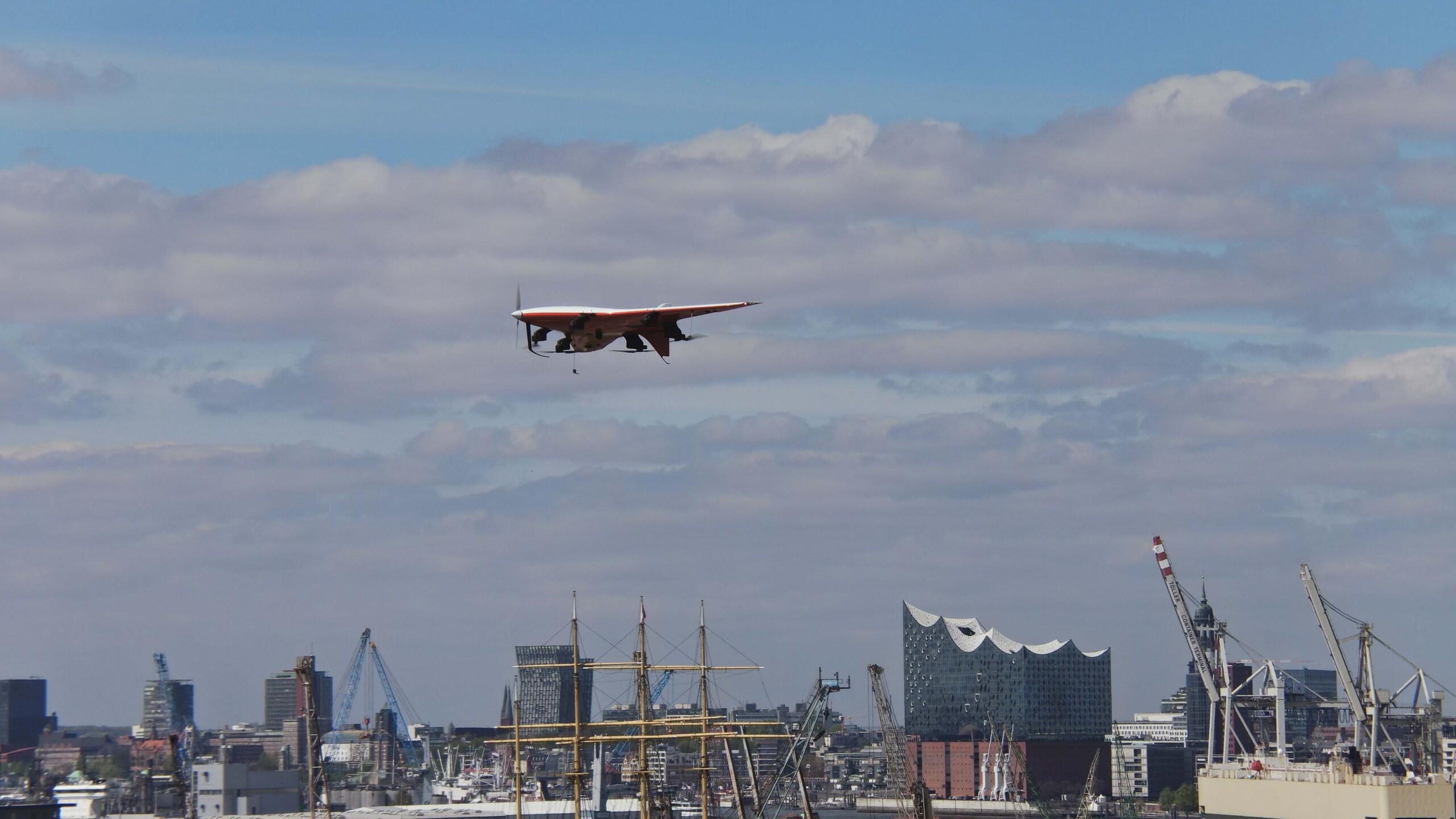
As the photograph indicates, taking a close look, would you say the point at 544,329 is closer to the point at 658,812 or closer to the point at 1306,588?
the point at 658,812

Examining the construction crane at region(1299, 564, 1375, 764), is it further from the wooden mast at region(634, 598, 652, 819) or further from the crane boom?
the wooden mast at region(634, 598, 652, 819)

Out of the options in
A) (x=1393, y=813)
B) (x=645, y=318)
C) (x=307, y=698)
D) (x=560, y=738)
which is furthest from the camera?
(x=307, y=698)

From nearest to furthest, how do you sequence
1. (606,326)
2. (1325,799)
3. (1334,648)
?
1. (606,326)
2. (1325,799)
3. (1334,648)

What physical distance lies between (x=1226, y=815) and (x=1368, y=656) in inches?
3690

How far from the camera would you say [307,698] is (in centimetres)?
13912

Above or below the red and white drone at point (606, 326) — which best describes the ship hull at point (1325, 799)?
below

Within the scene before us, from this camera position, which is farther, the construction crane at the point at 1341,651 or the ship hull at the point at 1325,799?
the construction crane at the point at 1341,651

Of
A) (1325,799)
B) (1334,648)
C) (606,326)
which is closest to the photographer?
(606,326)

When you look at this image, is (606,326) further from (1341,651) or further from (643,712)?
(1341,651)

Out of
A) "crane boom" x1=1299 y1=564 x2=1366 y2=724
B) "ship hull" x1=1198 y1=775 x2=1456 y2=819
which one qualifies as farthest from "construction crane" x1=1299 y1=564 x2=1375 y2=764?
"ship hull" x1=1198 y1=775 x2=1456 y2=819

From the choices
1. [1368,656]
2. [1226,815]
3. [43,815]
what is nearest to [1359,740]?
[1368,656]

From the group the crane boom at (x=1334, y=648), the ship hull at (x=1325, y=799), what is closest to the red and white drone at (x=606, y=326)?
the ship hull at (x=1325, y=799)

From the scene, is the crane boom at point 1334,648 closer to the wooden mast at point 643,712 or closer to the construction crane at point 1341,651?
the construction crane at point 1341,651

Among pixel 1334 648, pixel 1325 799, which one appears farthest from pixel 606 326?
pixel 1334 648
